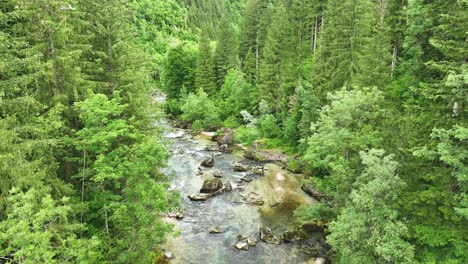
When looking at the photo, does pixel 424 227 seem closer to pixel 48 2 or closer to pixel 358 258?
pixel 358 258

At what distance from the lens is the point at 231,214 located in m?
31.2

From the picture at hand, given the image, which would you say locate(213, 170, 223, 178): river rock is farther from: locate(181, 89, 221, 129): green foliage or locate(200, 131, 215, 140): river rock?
locate(181, 89, 221, 129): green foliage

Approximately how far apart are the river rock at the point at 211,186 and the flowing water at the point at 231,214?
108cm

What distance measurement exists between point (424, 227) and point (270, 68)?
122 ft

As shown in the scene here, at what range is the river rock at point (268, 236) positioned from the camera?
88.2 feet

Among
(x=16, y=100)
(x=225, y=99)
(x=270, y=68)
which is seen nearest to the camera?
(x=16, y=100)

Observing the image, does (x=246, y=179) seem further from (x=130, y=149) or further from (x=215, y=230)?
(x=130, y=149)

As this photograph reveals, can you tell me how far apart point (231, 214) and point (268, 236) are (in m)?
5.02

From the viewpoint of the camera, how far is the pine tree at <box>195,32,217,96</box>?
66.1m

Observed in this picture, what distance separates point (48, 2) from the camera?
1709 centimetres

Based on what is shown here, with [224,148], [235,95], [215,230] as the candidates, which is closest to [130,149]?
[215,230]

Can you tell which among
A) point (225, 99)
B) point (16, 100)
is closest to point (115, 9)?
point (16, 100)

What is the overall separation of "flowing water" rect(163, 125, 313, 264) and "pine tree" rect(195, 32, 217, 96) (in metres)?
23.3

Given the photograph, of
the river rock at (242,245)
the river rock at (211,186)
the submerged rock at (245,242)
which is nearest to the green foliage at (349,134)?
the submerged rock at (245,242)
